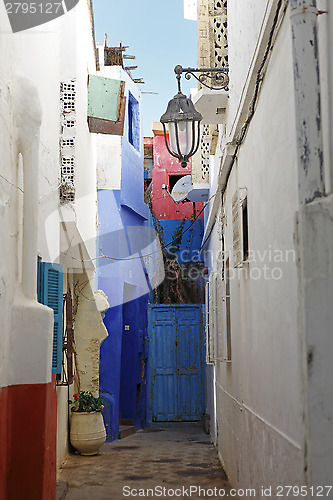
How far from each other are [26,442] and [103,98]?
21.4 feet

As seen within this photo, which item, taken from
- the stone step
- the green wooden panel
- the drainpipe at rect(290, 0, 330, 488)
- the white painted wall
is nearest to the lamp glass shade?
the white painted wall

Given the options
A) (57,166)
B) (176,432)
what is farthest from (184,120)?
(176,432)

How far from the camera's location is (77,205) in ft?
28.3

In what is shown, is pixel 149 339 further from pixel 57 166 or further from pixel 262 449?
pixel 262 449

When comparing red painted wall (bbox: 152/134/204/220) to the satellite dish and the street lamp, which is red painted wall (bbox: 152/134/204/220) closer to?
the satellite dish

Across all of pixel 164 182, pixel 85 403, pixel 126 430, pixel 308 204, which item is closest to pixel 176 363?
pixel 126 430

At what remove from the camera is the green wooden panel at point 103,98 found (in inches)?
391

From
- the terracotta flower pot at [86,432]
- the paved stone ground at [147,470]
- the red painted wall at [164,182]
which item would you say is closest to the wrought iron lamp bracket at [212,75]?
the paved stone ground at [147,470]

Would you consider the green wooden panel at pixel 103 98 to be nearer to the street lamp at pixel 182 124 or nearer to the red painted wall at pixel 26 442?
the street lamp at pixel 182 124

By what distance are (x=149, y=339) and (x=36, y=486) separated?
10.3m

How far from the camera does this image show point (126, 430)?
43.4ft

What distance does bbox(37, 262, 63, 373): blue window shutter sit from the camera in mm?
6479

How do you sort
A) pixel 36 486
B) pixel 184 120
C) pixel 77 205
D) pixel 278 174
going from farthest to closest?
1. pixel 77 205
2. pixel 184 120
3. pixel 36 486
4. pixel 278 174

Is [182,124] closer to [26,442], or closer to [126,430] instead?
[26,442]
